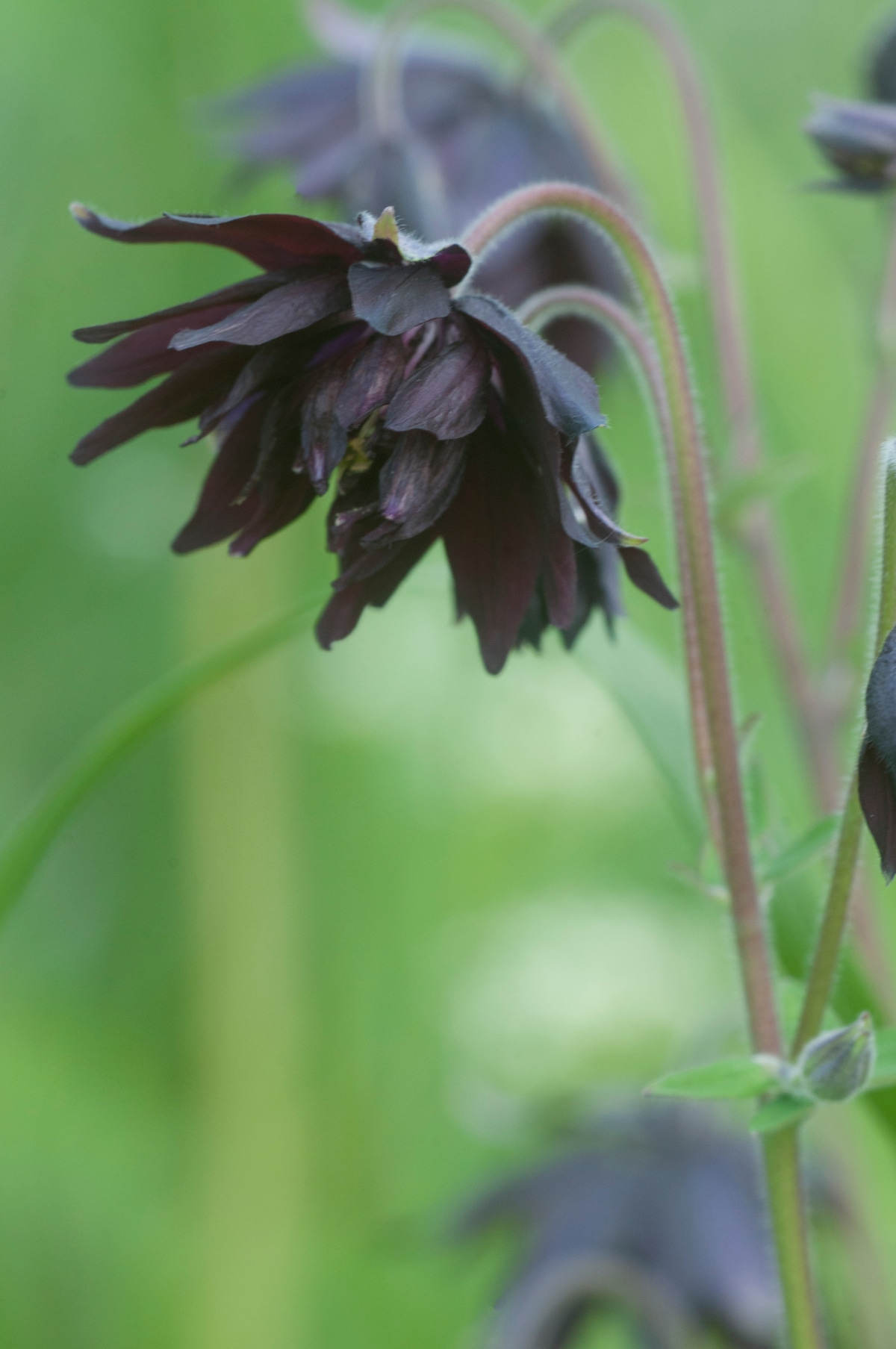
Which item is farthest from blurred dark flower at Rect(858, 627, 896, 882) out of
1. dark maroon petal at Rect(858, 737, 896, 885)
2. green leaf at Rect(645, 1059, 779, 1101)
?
green leaf at Rect(645, 1059, 779, 1101)

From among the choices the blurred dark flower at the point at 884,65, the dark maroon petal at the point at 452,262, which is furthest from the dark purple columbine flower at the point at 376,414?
the blurred dark flower at the point at 884,65

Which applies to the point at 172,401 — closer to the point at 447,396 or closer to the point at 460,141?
the point at 447,396

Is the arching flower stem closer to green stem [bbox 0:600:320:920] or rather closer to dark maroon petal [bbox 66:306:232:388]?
dark maroon petal [bbox 66:306:232:388]

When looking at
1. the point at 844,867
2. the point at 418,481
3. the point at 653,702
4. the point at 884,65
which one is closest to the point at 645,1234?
the point at 653,702

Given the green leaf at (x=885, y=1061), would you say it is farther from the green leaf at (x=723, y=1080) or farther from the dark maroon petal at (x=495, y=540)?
the dark maroon petal at (x=495, y=540)

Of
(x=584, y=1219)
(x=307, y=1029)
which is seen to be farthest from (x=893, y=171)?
(x=307, y=1029)
